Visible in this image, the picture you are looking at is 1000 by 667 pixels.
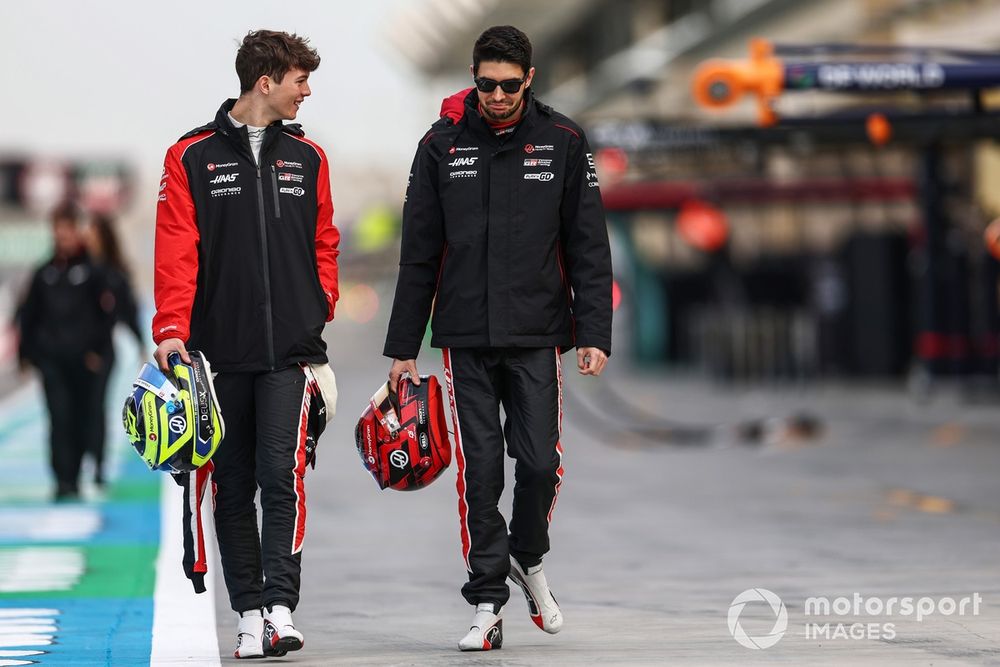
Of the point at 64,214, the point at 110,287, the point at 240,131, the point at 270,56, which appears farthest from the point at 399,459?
the point at 110,287

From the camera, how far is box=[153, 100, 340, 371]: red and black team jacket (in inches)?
269

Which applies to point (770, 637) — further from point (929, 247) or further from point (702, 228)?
point (702, 228)

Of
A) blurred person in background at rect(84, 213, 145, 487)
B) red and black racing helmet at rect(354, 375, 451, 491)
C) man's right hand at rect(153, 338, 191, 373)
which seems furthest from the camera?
blurred person in background at rect(84, 213, 145, 487)

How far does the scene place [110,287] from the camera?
13.6m

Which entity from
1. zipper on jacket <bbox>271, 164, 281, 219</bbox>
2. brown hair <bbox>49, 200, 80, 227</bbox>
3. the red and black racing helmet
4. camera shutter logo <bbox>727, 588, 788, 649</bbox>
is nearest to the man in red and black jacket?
zipper on jacket <bbox>271, 164, 281, 219</bbox>

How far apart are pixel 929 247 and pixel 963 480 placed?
275 inches

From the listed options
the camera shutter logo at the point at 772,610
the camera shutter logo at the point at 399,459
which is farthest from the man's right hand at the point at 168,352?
the camera shutter logo at the point at 772,610

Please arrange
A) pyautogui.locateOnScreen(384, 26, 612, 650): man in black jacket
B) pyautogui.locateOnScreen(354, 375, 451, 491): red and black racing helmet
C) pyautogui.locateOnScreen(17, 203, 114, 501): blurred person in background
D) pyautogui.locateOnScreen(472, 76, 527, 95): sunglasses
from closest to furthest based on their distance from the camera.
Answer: pyautogui.locateOnScreen(472, 76, 527, 95): sunglasses, pyautogui.locateOnScreen(384, 26, 612, 650): man in black jacket, pyautogui.locateOnScreen(354, 375, 451, 491): red and black racing helmet, pyautogui.locateOnScreen(17, 203, 114, 501): blurred person in background

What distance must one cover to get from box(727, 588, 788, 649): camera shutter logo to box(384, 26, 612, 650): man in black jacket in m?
0.63

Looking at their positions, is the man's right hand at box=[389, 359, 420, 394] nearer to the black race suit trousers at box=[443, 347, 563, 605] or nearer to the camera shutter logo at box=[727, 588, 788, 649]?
the black race suit trousers at box=[443, 347, 563, 605]

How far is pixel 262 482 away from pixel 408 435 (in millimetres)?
519

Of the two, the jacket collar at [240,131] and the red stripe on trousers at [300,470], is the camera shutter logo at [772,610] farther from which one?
the jacket collar at [240,131]

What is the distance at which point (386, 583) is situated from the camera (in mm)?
8992

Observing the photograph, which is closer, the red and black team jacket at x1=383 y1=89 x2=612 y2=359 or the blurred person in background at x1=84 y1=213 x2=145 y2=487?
the red and black team jacket at x1=383 y1=89 x2=612 y2=359
